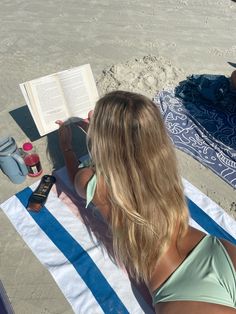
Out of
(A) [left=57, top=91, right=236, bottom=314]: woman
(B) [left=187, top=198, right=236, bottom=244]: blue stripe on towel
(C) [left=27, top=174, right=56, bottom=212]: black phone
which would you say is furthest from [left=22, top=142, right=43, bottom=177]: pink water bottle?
(B) [left=187, top=198, right=236, bottom=244]: blue stripe on towel

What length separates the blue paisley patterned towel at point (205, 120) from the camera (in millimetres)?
3266

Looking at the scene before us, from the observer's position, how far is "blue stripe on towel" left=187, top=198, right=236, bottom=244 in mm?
2621

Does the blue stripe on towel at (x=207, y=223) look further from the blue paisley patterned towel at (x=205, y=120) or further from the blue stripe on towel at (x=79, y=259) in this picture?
the blue stripe on towel at (x=79, y=259)

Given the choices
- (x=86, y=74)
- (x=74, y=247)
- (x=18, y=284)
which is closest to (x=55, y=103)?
(x=86, y=74)

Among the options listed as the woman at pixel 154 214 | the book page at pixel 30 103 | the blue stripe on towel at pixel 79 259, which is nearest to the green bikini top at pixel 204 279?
the woman at pixel 154 214

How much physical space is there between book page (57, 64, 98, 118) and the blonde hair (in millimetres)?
1147

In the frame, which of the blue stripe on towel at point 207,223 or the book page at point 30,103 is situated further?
the book page at point 30,103

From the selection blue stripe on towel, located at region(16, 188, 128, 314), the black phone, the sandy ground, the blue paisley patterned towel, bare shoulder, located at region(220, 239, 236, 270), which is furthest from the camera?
the blue paisley patterned towel

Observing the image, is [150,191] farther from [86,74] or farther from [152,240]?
[86,74]

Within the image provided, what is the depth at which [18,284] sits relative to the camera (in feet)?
7.79

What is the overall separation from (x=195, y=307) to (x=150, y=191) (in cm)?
56

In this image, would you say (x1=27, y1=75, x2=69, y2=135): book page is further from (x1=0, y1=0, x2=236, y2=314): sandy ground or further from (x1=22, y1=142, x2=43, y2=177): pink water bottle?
(x1=0, y1=0, x2=236, y2=314): sandy ground

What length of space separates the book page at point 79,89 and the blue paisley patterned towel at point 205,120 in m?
0.92

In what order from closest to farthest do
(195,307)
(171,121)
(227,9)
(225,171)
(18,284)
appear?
(195,307)
(18,284)
(225,171)
(171,121)
(227,9)
